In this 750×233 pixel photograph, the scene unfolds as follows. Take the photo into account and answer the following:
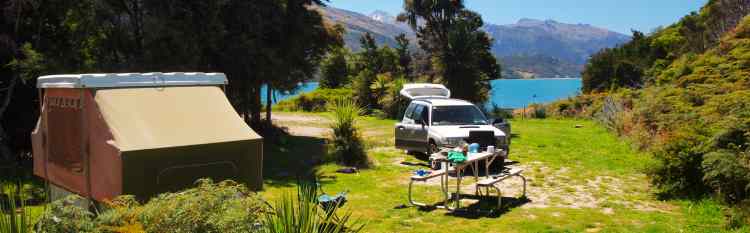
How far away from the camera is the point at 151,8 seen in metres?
14.4

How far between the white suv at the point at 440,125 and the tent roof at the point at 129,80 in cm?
591

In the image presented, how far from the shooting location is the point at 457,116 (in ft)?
44.4

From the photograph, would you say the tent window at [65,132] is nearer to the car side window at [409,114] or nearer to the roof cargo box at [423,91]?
the car side window at [409,114]

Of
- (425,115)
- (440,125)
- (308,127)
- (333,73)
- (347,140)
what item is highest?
(333,73)

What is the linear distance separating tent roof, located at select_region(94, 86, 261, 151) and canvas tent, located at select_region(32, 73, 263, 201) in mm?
10

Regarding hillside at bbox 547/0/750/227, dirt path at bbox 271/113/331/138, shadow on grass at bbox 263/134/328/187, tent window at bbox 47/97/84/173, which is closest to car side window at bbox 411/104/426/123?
shadow on grass at bbox 263/134/328/187

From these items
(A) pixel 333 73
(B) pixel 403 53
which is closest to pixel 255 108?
(A) pixel 333 73

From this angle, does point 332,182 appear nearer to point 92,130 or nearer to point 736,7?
point 92,130

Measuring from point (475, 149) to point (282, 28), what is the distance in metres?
10.1

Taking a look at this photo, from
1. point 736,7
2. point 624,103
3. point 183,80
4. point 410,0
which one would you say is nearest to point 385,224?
point 183,80

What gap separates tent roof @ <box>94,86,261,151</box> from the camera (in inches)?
242

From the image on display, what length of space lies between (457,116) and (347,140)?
263 centimetres

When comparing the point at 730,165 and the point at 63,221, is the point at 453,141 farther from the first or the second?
the point at 63,221

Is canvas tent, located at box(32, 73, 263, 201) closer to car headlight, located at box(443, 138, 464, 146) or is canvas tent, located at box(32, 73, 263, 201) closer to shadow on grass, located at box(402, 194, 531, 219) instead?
shadow on grass, located at box(402, 194, 531, 219)
